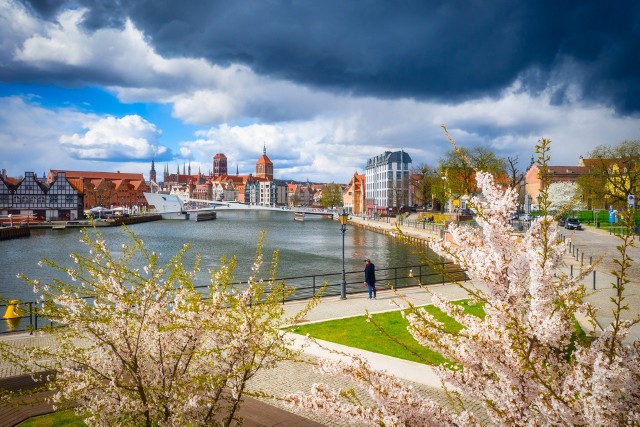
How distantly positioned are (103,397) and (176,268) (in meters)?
1.90

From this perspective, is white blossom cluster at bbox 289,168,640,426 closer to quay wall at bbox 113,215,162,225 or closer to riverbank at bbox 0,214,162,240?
riverbank at bbox 0,214,162,240

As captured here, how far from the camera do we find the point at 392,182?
12862 centimetres

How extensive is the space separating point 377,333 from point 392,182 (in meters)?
116

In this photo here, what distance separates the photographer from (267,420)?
30.6 feet

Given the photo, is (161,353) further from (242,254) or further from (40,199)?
(40,199)

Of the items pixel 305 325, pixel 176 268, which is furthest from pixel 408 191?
pixel 176 268

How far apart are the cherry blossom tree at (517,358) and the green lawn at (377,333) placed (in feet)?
29.7

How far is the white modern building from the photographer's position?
411 feet

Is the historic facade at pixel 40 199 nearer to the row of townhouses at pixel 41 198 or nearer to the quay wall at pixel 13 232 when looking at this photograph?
the row of townhouses at pixel 41 198

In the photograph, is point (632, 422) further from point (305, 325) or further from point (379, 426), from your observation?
point (305, 325)

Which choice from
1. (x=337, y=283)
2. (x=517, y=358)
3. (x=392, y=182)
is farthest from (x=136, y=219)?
(x=517, y=358)

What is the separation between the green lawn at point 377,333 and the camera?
43.4ft

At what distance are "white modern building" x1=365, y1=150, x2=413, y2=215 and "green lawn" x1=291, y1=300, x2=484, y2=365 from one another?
10353 cm

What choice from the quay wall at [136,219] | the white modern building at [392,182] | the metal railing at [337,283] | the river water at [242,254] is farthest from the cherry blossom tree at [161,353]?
the white modern building at [392,182]
